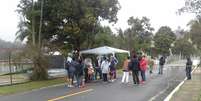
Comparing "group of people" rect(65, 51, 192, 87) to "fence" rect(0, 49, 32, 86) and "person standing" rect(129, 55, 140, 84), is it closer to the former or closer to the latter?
"person standing" rect(129, 55, 140, 84)

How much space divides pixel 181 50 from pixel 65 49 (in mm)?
80445

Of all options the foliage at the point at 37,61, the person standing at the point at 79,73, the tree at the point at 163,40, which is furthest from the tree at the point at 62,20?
the tree at the point at 163,40

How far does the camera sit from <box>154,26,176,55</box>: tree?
9819 cm

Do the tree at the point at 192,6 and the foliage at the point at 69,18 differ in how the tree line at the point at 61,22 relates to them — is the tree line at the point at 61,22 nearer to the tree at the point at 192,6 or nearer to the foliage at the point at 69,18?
the foliage at the point at 69,18

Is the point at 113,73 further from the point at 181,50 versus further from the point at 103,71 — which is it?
the point at 181,50

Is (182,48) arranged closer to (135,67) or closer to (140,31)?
(140,31)

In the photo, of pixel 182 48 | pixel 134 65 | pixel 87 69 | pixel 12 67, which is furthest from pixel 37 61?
pixel 182 48

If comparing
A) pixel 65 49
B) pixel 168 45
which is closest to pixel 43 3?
pixel 65 49

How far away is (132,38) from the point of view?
247ft

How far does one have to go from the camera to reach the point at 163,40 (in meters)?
100

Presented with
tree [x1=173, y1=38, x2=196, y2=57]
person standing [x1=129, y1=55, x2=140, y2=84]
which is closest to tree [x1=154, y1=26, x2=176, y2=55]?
tree [x1=173, y1=38, x2=196, y2=57]

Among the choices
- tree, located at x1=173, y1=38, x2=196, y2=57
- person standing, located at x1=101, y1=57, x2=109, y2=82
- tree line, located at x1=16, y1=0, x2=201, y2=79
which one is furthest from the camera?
tree, located at x1=173, y1=38, x2=196, y2=57

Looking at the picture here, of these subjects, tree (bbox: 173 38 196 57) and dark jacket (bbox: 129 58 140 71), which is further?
tree (bbox: 173 38 196 57)

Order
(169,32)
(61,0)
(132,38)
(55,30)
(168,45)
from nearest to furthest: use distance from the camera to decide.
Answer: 1. (61,0)
2. (55,30)
3. (132,38)
4. (168,45)
5. (169,32)
